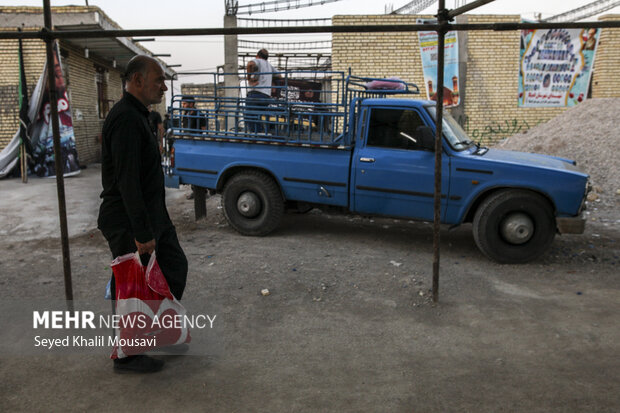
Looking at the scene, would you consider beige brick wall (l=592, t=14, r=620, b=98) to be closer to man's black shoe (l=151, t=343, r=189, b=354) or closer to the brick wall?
man's black shoe (l=151, t=343, r=189, b=354)

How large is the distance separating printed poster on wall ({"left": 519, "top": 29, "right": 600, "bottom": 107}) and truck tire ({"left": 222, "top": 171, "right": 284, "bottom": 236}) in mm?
10953

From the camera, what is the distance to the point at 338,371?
9.96 feet

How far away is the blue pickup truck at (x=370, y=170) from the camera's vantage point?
17.3 ft

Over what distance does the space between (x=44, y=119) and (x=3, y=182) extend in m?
1.95

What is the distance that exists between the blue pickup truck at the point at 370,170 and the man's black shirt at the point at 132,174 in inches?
128

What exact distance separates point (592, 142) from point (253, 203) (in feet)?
27.5

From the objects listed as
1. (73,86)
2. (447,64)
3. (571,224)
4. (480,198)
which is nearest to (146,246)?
(480,198)

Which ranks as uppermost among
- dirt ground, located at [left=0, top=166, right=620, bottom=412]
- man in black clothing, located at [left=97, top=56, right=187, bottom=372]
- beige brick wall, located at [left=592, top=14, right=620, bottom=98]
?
beige brick wall, located at [left=592, top=14, right=620, bottom=98]

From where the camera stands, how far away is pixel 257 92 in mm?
7156

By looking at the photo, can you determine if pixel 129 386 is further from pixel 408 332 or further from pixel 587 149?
pixel 587 149

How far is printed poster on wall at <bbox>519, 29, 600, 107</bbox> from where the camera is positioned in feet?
45.3

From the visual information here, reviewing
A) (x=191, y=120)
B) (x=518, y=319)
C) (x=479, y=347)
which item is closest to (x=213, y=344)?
(x=479, y=347)

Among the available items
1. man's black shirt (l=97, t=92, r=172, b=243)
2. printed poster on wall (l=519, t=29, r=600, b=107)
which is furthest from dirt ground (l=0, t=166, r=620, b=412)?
printed poster on wall (l=519, t=29, r=600, b=107)

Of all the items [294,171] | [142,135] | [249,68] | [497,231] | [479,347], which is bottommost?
[479,347]
